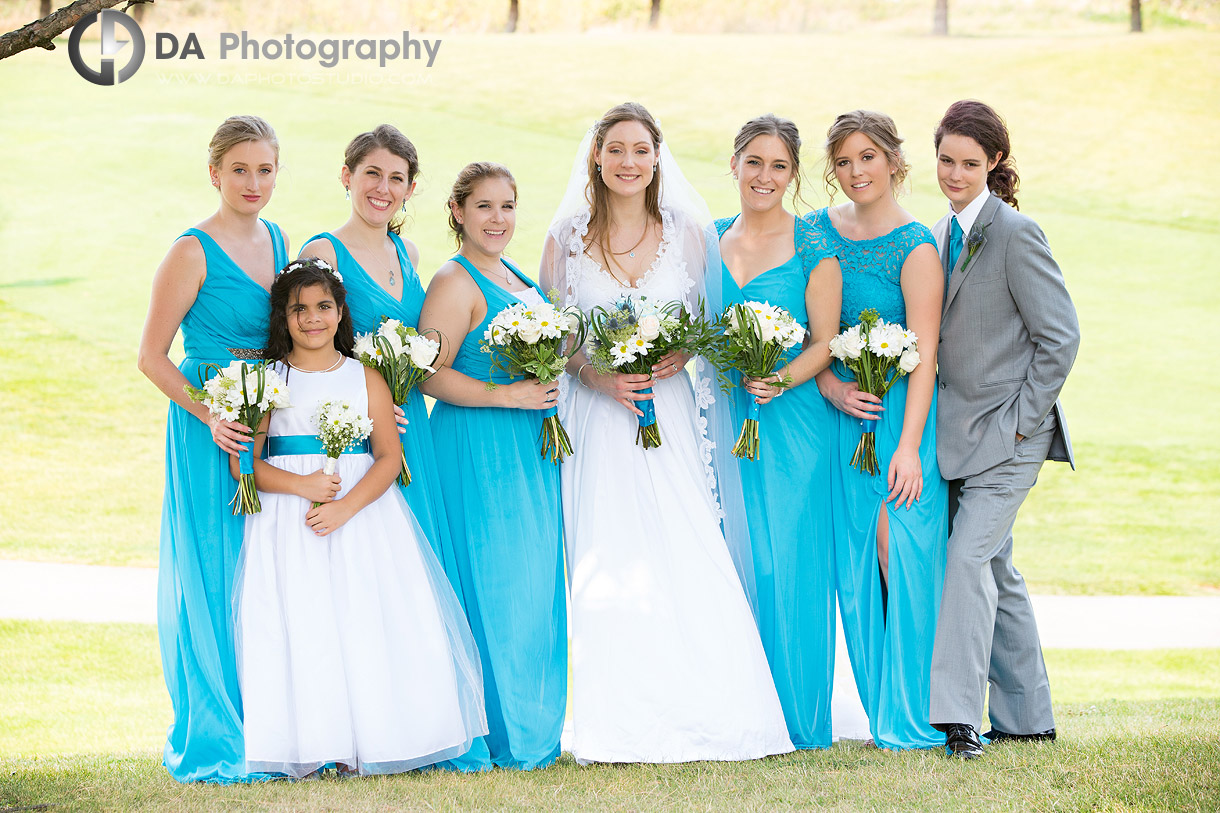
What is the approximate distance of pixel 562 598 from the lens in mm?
5133

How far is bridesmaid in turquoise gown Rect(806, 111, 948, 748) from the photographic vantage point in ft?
16.6

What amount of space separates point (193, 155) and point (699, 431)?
25637 mm

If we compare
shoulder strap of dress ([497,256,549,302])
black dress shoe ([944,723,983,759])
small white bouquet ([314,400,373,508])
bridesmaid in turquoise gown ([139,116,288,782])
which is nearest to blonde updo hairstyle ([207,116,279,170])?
bridesmaid in turquoise gown ([139,116,288,782])

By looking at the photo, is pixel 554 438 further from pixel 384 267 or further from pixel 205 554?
pixel 205 554

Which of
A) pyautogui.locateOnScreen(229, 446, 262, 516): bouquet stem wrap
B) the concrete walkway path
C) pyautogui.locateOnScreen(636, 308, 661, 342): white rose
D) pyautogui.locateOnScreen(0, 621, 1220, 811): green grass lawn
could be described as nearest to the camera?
pyautogui.locateOnScreen(0, 621, 1220, 811): green grass lawn

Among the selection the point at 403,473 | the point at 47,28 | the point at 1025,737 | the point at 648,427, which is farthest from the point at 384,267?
the point at 1025,737

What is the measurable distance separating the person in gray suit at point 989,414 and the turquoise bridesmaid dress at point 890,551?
0.31 ft

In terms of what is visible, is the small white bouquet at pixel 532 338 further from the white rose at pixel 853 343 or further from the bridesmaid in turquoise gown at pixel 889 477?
the bridesmaid in turquoise gown at pixel 889 477

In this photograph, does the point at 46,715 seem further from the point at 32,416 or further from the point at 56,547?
the point at 32,416

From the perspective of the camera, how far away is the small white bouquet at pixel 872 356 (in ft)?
16.2

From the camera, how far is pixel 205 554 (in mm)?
4820

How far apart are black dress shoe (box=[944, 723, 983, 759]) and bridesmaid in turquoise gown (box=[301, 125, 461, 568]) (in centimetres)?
231

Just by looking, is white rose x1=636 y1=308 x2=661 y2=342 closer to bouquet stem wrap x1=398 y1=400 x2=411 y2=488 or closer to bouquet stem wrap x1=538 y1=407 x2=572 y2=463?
bouquet stem wrap x1=538 y1=407 x2=572 y2=463

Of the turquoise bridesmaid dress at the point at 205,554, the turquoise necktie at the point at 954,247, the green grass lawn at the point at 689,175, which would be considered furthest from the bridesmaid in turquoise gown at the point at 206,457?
the green grass lawn at the point at 689,175
